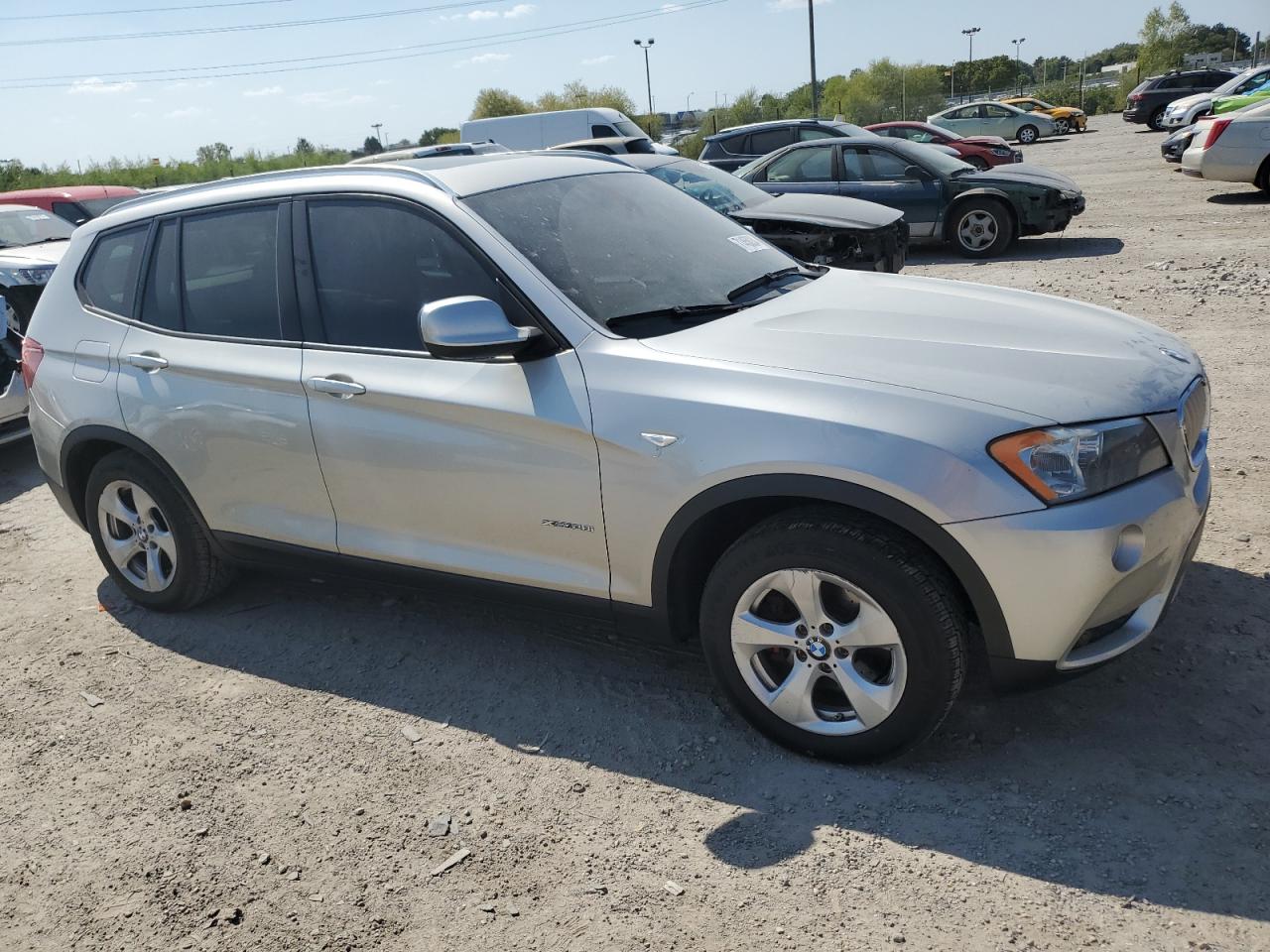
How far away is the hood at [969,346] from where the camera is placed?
9.57 feet

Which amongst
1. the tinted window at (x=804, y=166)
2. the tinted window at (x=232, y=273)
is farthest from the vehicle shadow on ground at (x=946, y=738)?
the tinted window at (x=804, y=166)

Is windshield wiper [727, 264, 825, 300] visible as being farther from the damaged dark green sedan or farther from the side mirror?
the damaged dark green sedan

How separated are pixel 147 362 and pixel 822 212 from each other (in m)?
6.40

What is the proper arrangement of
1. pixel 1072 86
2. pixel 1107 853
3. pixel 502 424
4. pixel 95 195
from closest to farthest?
pixel 1107 853 → pixel 502 424 → pixel 95 195 → pixel 1072 86

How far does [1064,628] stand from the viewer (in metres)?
2.78

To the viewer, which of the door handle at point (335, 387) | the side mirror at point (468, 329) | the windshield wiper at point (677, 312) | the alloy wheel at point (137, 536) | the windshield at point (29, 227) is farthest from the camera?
the windshield at point (29, 227)

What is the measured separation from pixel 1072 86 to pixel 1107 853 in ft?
215

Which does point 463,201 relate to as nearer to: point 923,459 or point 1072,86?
point 923,459

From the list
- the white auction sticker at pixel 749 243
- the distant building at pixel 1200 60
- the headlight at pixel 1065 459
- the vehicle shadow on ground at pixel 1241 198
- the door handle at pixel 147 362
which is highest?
the distant building at pixel 1200 60

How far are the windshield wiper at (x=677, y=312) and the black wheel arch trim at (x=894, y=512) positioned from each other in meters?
0.69

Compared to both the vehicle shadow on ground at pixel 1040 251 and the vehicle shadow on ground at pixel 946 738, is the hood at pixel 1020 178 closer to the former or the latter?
the vehicle shadow on ground at pixel 1040 251

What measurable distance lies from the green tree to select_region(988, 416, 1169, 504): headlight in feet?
228

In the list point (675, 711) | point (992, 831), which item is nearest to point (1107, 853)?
point (992, 831)

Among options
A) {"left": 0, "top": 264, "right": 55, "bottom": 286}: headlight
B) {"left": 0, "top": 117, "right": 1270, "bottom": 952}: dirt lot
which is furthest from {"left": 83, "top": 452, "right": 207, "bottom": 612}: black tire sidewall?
{"left": 0, "top": 264, "right": 55, "bottom": 286}: headlight
